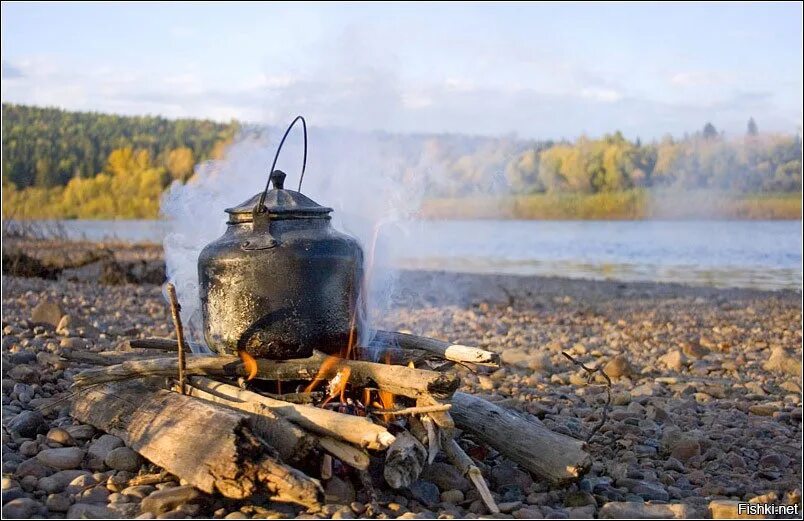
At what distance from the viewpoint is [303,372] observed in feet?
13.0

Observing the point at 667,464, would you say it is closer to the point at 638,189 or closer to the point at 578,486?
the point at 578,486

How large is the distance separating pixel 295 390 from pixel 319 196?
2008 millimetres

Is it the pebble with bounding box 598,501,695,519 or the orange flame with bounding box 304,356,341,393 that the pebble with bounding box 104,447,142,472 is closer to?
the orange flame with bounding box 304,356,341,393

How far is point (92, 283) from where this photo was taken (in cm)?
1275

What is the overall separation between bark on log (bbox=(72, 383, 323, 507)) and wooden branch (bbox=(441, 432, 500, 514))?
2.40 ft

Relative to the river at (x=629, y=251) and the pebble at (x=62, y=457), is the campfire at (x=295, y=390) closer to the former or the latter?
the pebble at (x=62, y=457)

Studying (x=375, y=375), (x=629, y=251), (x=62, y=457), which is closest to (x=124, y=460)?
(x=62, y=457)

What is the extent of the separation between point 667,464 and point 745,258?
22358mm

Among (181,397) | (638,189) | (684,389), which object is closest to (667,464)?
(684,389)

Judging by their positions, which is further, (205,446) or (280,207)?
(280,207)

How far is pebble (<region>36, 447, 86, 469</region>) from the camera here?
12.6ft

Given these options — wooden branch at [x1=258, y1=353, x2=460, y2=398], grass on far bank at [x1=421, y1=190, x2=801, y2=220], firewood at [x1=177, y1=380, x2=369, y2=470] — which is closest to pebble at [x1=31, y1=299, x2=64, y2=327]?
wooden branch at [x1=258, y1=353, x2=460, y2=398]

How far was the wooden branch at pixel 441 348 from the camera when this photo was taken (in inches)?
157

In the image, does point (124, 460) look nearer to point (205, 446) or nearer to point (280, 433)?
point (205, 446)
